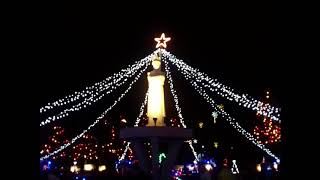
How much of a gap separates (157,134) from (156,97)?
7.60 feet

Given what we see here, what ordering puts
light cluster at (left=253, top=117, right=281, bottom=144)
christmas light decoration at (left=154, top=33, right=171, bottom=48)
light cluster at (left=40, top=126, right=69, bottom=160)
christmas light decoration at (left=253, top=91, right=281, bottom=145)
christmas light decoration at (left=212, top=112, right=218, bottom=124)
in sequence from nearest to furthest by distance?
christmas light decoration at (left=154, top=33, right=171, bottom=48)
christmas light decoration at (left=212, top=112, right=218, bottom=124)
light cluster at (left=40, top=126, right=69, bottom=160)
christmas light decoration at (left=253, top=91, right=281, bottom=145)
light cluster at (left=253, top=117, right=281, bottom=144)

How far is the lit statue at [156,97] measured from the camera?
23.6 metres

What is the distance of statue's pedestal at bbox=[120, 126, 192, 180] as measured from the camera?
72.4 ft

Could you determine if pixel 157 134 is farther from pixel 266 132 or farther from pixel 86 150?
pixel 266 132

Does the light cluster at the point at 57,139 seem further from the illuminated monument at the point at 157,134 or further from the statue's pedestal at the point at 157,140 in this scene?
the statue's pedestal at the point at 157,140

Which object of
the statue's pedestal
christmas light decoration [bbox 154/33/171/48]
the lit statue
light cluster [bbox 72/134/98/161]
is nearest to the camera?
the statue's pedestal

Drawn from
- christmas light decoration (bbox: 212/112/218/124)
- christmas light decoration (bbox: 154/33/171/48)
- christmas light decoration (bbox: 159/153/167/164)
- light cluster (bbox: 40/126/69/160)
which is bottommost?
christmas light decoration (bbox: 159/153/167/164)

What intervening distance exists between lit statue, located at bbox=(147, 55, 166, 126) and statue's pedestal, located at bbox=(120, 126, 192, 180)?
1007mm

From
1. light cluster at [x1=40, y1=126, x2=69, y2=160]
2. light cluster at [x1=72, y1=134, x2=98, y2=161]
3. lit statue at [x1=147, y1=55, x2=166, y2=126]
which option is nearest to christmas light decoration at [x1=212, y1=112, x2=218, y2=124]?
light cluster at [x1=72, y1=134, x2=98, y2=161]

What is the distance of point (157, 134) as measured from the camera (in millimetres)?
22016

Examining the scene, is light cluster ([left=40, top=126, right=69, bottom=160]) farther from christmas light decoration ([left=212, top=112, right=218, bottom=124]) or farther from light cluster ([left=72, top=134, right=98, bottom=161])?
christmas light decoration ([left=212, top=112, right=218, bottom=124])

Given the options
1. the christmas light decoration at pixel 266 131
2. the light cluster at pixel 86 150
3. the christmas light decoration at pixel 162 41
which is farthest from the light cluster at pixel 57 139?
the christmas light decoration at pixel 162 41
